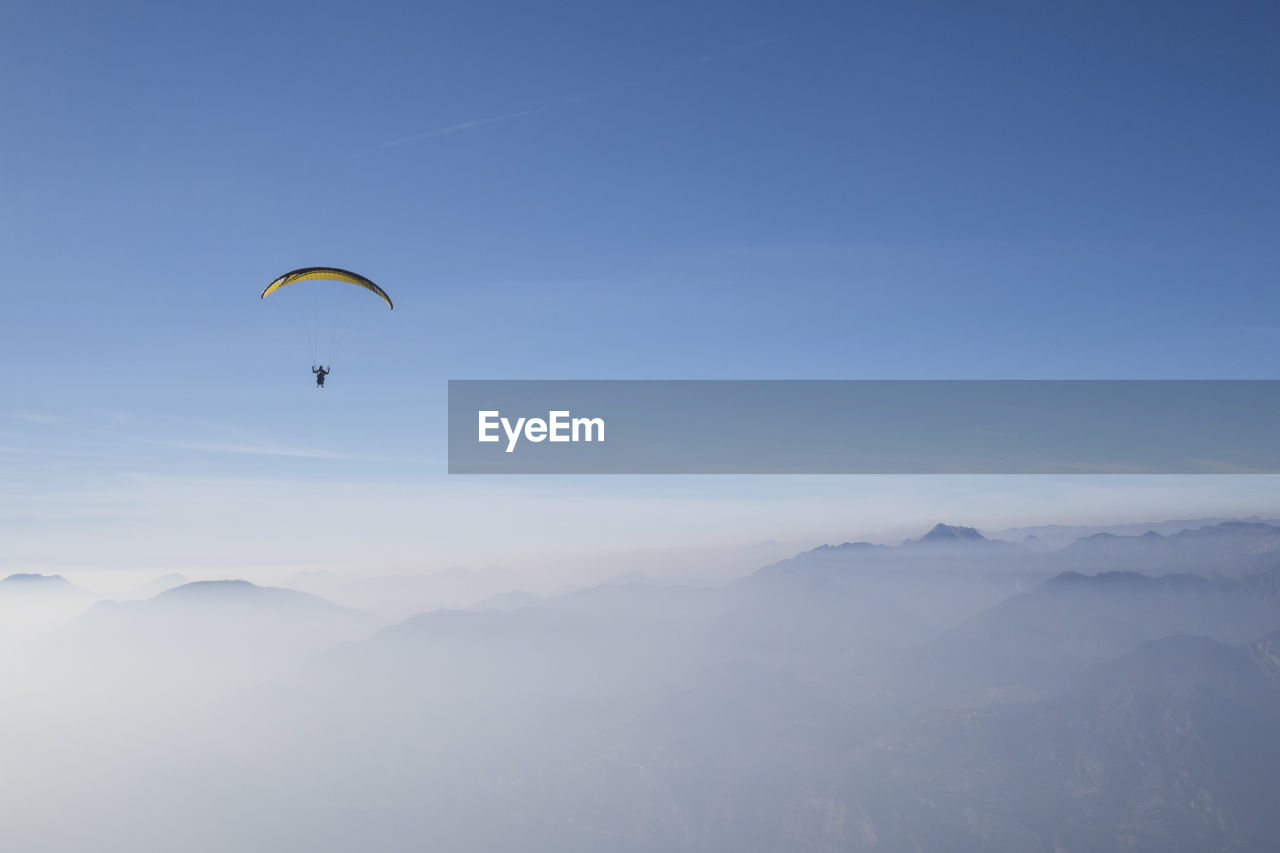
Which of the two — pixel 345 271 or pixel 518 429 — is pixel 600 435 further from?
pixel 345 271

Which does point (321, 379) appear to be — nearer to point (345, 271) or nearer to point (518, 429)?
point (345, 271)

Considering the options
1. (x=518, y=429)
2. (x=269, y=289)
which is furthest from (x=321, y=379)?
(x=518, y=429)

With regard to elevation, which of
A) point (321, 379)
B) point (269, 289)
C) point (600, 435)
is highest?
point (269, 289)

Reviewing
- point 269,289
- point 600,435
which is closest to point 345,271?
point 269,289

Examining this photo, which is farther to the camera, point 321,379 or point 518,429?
point 321,379

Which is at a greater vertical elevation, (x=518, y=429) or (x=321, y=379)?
(x=321, y=379)

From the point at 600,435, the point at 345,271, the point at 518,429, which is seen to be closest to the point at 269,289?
the point at 345,271

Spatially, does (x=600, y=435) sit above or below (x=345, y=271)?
below

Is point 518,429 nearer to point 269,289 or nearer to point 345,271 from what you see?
point 345,271
